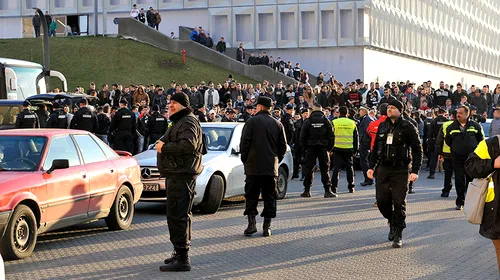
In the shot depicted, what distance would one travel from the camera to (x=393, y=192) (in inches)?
475

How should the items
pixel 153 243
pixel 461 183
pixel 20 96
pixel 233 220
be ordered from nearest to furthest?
pixel 153 243, pixel 233 220, pixel 461 183, pixel 20 96

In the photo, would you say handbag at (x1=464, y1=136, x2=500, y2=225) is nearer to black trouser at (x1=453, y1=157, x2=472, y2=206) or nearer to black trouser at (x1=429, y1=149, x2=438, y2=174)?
black trouser at (x1=453, y1=157, x2=472, y2=206)

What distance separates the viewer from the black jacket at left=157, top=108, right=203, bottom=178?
Answer: 10.1 metres

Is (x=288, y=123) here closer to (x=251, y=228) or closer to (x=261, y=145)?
(x=261, y=145)

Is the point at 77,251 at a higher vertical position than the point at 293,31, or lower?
lower

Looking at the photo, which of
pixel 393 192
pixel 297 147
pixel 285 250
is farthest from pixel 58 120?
pixel 393 192

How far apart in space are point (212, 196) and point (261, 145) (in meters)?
2.85

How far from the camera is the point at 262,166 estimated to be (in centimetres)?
1273

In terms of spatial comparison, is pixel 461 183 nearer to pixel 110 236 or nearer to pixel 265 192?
pixel 265 192

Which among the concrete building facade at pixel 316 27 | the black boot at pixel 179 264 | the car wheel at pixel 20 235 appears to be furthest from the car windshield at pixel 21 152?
the concrete building facade at pixel 316 27

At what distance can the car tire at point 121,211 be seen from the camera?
1309 cm

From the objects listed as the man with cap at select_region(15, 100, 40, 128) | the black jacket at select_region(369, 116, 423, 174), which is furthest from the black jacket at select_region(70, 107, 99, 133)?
the black jacket at select_region(369, 116, 423, 174)

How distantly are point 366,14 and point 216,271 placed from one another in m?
48.9

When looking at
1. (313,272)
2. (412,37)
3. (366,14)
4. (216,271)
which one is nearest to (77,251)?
(216,271)
